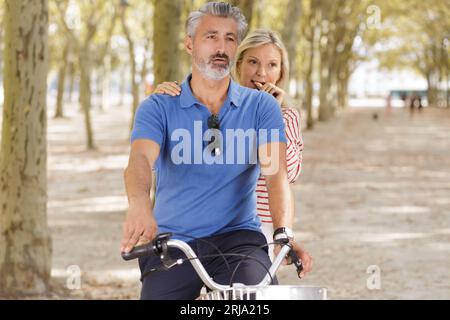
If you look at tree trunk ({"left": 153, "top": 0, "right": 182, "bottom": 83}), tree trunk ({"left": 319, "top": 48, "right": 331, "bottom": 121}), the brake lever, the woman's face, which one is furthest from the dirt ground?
tree trunk ({"left": 319, "top": 48, "right": 331, "bottom": 121})

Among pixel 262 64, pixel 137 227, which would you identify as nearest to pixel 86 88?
pixel 262 64

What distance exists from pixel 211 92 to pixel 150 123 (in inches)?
12.6

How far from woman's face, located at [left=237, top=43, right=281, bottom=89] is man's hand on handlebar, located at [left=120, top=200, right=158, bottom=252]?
1658 mm

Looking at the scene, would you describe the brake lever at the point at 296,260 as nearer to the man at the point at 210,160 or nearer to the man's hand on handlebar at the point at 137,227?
the man at the point at 210,160

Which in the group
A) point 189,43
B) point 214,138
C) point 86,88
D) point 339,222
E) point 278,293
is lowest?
point 339,222

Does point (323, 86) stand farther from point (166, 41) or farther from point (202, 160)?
point (202, 160)

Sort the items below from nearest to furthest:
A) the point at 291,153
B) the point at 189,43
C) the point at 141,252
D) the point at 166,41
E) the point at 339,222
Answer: the point at 141,252 → the point at 189,43 → the point at 291,153 → the point at 166,41 → the point at 339,222

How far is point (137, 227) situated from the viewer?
2.90 m

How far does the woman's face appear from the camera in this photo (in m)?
4.48

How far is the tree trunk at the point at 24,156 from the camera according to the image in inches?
322

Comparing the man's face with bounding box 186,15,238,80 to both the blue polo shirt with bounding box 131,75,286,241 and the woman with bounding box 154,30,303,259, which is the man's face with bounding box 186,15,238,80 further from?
the woman with bounding box 154,30,303,259

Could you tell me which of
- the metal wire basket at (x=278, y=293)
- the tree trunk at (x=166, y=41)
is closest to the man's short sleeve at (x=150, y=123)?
the metal wire basket at (x=278, y=293)
